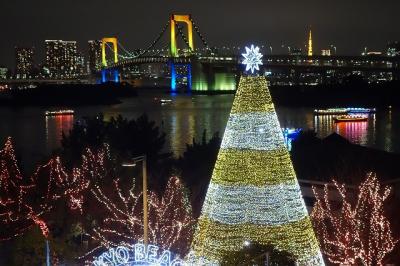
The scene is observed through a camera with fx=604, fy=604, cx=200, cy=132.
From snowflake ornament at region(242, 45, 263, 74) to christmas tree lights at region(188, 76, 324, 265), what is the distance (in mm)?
63

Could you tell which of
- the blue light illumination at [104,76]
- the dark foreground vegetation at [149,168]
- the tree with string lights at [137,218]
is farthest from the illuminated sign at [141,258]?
the blue light illumination at [104,76]

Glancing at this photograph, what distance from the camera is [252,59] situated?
341 cm

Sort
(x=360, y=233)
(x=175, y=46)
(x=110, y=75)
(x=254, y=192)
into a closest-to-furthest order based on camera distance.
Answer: (x=254, y=192) → (x=360, y=233) → (x=175, y=46) → (x=110, y=75)

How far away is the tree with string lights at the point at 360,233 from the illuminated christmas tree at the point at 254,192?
1.55 metres

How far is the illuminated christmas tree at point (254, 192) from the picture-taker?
11.0 ft

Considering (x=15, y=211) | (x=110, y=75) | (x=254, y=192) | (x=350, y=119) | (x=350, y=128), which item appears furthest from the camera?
(x=110, y=75)

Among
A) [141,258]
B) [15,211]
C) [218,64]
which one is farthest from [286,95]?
[141,258]

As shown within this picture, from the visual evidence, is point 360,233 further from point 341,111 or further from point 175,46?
point 175,46

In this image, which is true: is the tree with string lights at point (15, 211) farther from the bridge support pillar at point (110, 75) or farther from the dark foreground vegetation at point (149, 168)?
the bridge support pillar at point (110, 75)

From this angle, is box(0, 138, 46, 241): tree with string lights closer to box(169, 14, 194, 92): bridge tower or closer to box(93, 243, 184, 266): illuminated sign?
box(93, 243, 184, 266): illuminated sign

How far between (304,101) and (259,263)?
36090mm

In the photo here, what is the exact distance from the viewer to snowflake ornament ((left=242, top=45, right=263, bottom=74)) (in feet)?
11.2

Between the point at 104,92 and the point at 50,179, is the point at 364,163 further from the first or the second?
the point at 104,92

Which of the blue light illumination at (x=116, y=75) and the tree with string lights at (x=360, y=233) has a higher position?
the blue light illumination at (x=116, y=75)
